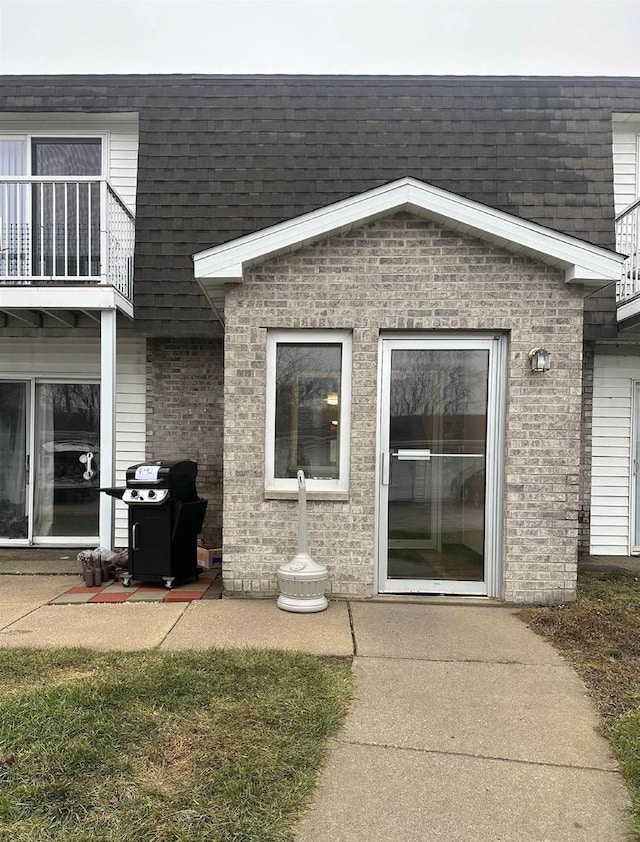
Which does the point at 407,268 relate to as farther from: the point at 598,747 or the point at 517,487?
the point at 598,747

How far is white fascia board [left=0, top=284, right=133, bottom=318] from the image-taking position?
19.8 ft

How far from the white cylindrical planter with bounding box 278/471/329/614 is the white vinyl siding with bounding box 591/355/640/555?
167 inches

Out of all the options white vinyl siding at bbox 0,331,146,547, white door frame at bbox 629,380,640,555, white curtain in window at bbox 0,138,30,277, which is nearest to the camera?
white curtain in window at bbox 0,138,30,277

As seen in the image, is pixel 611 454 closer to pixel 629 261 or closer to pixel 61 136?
pixel 629 261

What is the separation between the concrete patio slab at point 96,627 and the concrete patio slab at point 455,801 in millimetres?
2058

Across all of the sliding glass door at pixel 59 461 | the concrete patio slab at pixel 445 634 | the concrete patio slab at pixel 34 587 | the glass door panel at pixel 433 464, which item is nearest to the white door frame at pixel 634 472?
the glass door panel at pixel 433 464

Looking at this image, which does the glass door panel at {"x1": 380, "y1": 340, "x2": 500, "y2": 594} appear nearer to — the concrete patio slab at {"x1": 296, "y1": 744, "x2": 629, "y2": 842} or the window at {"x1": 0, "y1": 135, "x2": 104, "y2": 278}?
the concrete patio slab at {"x1": 296, "y1": 744, "x2": 629, "y2": 842}

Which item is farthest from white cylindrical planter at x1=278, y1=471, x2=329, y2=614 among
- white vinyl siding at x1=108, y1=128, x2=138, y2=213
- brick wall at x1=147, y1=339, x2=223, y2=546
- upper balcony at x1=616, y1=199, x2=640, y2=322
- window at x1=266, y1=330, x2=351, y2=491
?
white vinyl siding at x1=108, y1=128, x2=138, y2=213

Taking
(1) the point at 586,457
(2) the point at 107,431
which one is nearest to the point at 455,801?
(2) the point at 107,431

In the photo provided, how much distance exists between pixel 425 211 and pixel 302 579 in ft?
11.0

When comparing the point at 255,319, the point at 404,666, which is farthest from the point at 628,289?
the point at 404,666

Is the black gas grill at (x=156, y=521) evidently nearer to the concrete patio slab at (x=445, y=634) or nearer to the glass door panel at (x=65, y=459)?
the concrete patio slab at (x=445, y=634)

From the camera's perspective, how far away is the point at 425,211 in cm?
504

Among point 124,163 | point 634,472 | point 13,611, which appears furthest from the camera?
point 124,163
